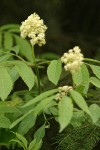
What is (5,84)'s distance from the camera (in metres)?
1.73

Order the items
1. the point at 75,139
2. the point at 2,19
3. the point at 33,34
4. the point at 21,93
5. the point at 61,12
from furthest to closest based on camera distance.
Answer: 1. the point at 61,12
2. the point at 2,19
3. the point at 21,93
4. the point at 75,139
5. the point at 33,34

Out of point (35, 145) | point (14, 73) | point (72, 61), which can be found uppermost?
point (14, 73)

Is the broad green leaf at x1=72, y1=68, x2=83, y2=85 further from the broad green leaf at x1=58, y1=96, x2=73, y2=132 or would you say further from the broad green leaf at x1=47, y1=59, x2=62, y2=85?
the broad green leaf at x1=58, y1=96, x2=73, y2=132

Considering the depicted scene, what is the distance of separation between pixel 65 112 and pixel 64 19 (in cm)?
497

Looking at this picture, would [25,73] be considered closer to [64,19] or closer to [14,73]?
[14,73]

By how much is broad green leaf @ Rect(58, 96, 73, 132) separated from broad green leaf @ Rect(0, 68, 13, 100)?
0.31 m

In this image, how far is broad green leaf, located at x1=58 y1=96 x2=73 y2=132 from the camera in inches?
51.8

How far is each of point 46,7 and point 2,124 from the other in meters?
3.83

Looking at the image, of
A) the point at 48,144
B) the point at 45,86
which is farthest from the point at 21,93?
the point at 48,144

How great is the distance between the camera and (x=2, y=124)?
1774mm

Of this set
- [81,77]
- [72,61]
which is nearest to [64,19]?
[81,77]

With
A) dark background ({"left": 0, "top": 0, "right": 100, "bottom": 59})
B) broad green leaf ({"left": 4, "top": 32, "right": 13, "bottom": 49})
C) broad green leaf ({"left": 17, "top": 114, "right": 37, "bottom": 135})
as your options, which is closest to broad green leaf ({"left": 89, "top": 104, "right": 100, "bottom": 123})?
broad green leaf ({"left": 17, "top": 114, "right": 37, "bottom": 135})

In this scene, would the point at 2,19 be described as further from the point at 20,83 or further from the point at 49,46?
the point at 20,83

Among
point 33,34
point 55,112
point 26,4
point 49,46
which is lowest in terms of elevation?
point 55,112
